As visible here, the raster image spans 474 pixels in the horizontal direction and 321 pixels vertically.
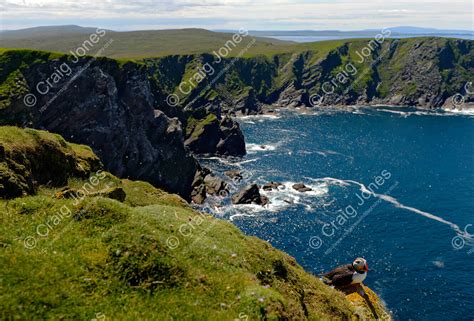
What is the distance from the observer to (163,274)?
53.9 ft

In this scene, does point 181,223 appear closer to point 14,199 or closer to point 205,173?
point 14,199

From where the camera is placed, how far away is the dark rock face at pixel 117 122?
355 feet

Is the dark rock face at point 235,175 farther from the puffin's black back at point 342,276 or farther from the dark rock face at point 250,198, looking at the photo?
the puffin's black back at point 342,276

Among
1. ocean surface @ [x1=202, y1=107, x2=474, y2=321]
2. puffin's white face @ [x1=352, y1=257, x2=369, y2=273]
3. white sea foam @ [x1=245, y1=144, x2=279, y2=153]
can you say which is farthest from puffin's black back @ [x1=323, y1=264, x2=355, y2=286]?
white sea foam @ [x1=245, y1=144, x2=279, y2=153]

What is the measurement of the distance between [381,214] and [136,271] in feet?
339

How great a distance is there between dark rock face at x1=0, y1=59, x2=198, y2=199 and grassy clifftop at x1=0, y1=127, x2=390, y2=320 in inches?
3631

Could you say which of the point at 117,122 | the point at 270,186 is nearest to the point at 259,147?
the point at 270,186

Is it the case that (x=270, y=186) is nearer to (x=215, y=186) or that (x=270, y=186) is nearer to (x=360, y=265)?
(x=215, y=186)

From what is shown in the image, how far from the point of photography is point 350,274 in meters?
23.7

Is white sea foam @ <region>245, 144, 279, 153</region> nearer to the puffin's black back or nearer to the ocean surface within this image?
the ocean surface

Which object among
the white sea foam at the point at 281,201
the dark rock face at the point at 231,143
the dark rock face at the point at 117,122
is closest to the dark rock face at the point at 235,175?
the dark rock face at the point at 117,122

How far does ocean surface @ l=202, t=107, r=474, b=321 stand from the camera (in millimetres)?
76875

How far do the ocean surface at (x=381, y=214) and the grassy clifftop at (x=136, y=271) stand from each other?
5707cm

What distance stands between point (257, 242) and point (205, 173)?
119m
